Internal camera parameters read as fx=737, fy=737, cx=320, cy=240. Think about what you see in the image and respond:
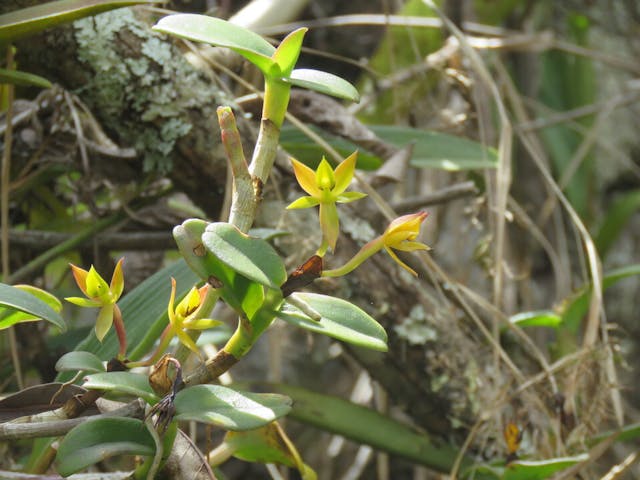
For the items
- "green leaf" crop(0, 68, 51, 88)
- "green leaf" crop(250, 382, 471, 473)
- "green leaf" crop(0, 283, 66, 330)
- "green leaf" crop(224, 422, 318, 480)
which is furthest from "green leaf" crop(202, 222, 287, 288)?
"green leaf" crop(250, 382, 471, 473)

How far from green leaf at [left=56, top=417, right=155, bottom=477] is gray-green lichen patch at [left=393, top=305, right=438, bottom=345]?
0.39 meters

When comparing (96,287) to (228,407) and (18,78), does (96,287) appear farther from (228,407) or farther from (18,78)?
(18,78)

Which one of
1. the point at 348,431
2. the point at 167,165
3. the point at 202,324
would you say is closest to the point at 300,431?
the point at 348,431

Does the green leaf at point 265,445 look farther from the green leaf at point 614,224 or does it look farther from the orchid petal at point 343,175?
the green leaf at point 614,224

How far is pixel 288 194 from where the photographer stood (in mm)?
740

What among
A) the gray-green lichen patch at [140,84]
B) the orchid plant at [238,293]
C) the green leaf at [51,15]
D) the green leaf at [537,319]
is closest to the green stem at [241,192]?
the orchid plant at [238,293]

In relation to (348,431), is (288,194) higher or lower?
higher

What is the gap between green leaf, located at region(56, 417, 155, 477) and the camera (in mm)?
316

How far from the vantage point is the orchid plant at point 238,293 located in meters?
0.32

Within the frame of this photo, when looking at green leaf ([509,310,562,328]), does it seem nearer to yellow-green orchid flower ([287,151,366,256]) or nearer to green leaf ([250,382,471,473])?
green leaf ([250,382,471,473])

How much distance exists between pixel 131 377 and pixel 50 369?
0.40 meters

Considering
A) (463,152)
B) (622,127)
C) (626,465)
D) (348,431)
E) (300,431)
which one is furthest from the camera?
(622,127)

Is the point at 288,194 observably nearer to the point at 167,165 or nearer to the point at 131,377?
the point at 167,165

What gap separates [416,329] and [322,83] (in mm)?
409
